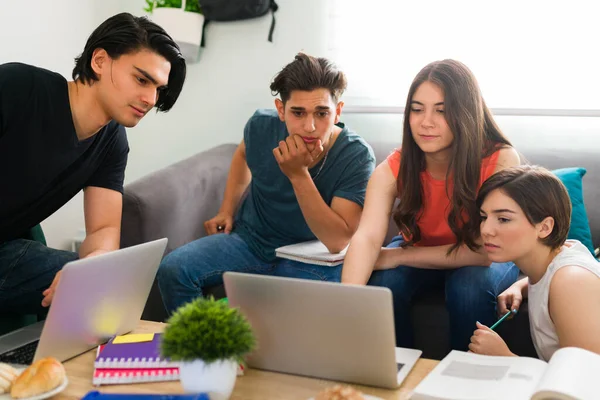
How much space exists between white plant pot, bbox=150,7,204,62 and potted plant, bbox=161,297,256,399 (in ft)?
6.42

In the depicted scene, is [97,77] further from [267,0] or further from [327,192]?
[267,0]

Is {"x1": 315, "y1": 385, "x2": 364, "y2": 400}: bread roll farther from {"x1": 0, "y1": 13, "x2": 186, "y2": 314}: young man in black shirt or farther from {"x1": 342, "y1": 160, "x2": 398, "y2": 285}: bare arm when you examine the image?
{"x1": 0, "y1": 13, "x2": 186, "y2": 314}: young man in black shirt

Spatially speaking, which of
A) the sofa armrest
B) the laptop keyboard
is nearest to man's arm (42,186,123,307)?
the sofa armrest

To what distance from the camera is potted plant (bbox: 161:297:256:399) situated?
1.11 meters

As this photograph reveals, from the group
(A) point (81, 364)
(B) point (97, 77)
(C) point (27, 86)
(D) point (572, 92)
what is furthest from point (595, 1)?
(A) point (81, 364)

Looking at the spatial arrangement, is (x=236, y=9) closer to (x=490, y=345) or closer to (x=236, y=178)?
(x=236, y=178)

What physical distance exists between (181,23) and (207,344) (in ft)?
6.71

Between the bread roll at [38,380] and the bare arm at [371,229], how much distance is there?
0.84 meters

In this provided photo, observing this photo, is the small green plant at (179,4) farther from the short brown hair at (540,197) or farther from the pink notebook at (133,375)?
the pink notebook at (133,375)

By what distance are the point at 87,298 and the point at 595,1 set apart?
2039 mm

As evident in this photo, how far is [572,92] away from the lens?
101 inches

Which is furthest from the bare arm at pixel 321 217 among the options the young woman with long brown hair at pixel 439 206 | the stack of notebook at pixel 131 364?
the stack of notebook at pixel 131 364

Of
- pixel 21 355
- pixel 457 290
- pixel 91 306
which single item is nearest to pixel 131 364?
pixel 91 306

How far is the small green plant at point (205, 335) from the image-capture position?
3.63 ft
